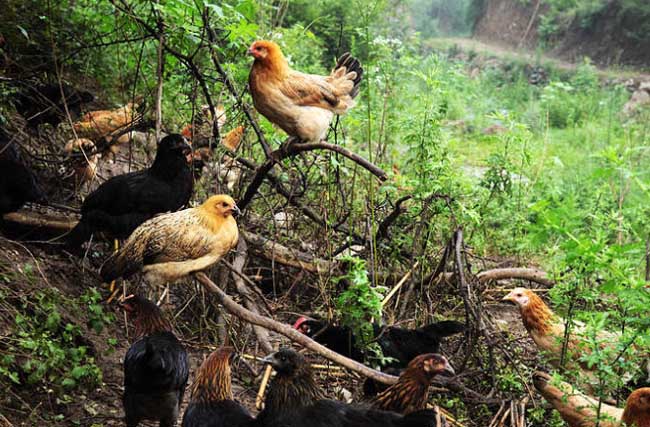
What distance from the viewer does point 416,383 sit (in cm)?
377

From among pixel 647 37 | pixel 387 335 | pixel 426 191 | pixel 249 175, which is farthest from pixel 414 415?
pixel 647 37

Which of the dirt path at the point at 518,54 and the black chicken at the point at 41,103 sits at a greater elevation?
the black chicken at the point at 41,103

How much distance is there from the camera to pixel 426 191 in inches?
198

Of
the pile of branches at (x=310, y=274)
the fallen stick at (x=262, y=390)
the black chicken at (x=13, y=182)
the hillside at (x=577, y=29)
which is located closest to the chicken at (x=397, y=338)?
the pile of branches at (x=310, y=274)

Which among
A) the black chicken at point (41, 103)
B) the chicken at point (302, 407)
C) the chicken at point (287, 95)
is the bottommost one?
the chicken at point (302, 407)

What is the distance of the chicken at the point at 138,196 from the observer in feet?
14.6

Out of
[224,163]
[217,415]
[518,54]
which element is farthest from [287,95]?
[518,54]

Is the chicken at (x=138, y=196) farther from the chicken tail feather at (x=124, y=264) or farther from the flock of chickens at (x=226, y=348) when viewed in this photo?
the chicken tail feather at (x=124, y=264)

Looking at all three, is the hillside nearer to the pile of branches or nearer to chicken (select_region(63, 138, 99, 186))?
the pile of branches

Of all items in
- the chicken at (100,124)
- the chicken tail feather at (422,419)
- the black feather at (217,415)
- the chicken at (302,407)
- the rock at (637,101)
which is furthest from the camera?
the rock at (637,101)

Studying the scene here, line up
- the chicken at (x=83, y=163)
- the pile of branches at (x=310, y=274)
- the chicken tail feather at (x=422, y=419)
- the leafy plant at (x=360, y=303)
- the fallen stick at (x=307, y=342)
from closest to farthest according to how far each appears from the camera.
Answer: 1. the chicken tail feather at (x=422, y=419)
2. the fallen stick at (x=307, y=342)
3. the leafy plant at (x=360, y=303)
4. the pile of branches at (x=310, y=274)
5. the chicken at (x=83, y=163)

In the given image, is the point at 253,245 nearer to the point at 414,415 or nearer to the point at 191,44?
the point at 191,44

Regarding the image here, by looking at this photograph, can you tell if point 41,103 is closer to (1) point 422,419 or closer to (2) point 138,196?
(2) point 138,196

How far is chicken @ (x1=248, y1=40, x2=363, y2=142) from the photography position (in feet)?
15.4
